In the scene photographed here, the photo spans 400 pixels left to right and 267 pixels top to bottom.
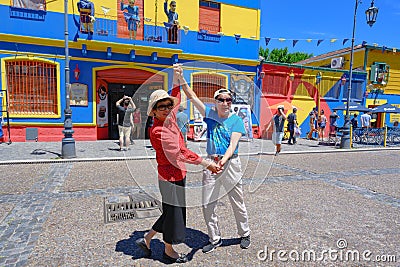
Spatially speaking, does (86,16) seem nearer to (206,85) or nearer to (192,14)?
(192,14)

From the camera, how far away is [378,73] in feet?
62.0

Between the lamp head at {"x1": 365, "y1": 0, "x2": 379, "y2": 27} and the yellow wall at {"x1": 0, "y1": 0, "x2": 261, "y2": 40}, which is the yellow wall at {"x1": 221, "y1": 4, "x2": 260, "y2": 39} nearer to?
the yellow wall at {"x1": 0, "y1": 0, "x2": 261, "y2": 40}

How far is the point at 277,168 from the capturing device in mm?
7562

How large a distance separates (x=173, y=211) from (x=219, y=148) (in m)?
0.78

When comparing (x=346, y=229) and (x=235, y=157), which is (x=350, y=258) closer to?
(x=346, y=229)

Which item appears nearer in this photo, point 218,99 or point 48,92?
point 218,99

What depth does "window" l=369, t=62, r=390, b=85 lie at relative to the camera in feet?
61.6

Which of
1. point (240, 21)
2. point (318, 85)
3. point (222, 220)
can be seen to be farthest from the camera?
point (318, 85)

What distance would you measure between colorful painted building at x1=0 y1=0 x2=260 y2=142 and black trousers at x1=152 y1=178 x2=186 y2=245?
26.1 ft

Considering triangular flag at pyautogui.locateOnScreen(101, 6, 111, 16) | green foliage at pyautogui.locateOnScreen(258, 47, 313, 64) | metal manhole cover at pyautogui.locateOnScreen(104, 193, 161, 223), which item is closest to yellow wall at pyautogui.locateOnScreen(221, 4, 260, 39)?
triangular flag at pyautogui.locateOnScreen(101, 6, 111, 16)

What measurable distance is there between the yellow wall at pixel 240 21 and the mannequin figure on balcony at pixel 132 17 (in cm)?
457

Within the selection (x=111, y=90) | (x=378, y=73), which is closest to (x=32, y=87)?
(x=111, y=90)

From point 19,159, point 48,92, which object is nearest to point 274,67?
point 48,92

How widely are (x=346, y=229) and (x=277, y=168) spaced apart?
13.0 feet
